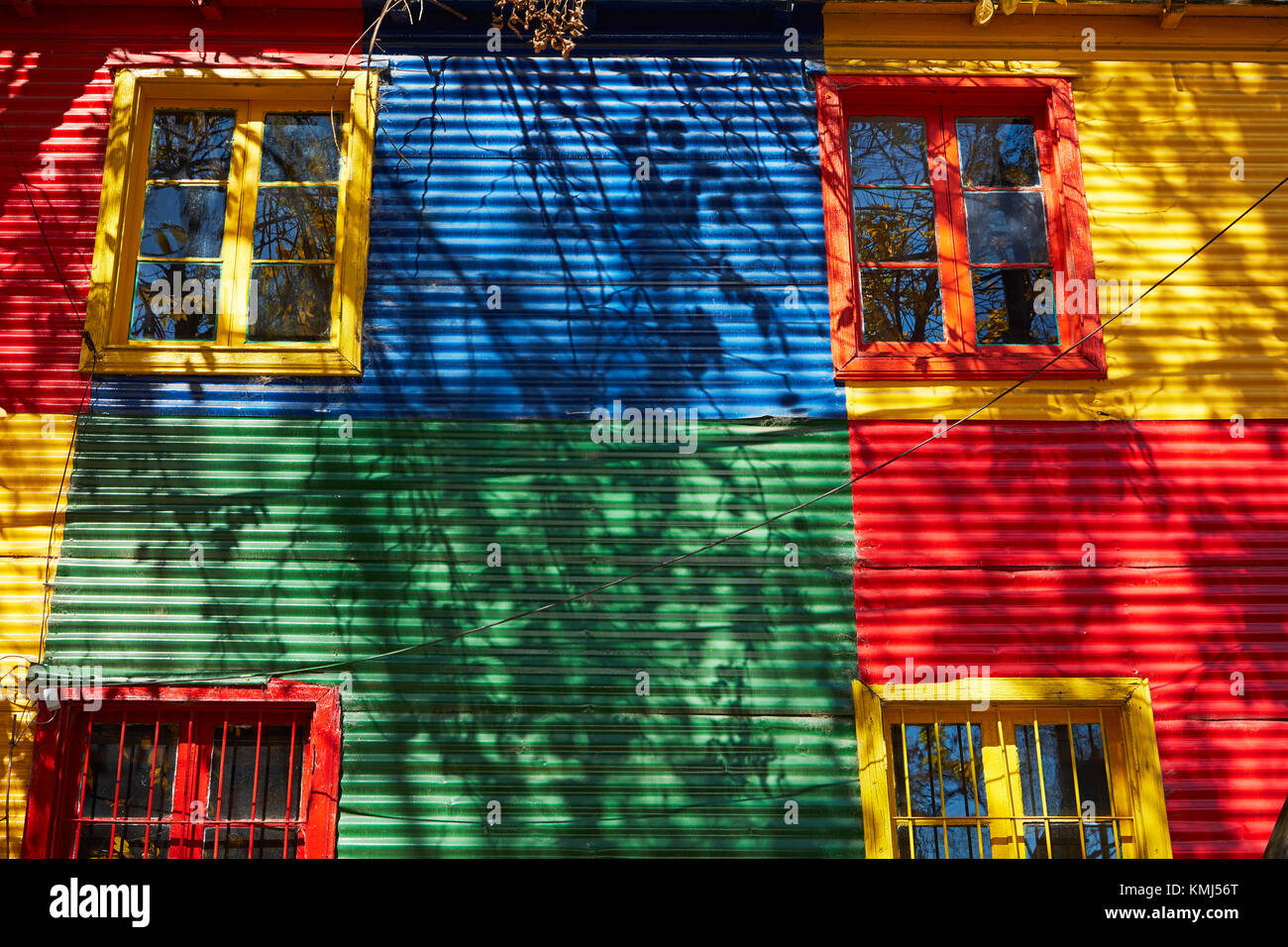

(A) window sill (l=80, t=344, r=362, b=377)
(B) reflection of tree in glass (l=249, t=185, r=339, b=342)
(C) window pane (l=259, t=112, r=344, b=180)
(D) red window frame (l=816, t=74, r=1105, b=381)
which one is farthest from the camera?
(C) window pane (l=259, t=112, r=344, b=180)

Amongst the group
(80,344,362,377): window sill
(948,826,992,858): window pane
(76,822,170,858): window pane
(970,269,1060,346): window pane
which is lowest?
(948,826,992,858): window pane

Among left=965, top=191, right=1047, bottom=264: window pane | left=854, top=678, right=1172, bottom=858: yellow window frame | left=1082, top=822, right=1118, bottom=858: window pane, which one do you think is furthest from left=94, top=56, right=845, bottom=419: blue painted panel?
left=1082, top=822, right=1118, bottom=858: window pane

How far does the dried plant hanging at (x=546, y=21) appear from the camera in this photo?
7289 mm

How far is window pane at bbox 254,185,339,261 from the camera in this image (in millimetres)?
7453

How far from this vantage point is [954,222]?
7.59 metres

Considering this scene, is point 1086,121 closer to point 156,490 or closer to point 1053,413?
point 1053,413

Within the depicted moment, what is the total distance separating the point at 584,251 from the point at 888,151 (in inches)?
91.1

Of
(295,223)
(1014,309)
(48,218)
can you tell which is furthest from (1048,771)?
(48,218)

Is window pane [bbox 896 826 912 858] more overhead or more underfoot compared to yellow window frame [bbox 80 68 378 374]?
more underfoot

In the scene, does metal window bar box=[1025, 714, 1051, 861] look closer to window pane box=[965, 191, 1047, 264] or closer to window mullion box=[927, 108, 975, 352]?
window mullion box=[927, 108, 975, 352]

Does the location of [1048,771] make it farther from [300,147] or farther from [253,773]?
[300,147]

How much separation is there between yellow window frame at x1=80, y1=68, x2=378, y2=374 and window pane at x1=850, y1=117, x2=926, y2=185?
3416 millimetres

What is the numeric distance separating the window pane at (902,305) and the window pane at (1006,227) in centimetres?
42

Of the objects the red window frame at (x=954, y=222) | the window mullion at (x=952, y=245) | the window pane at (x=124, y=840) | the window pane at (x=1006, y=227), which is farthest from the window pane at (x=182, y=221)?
the window pane at (x=1006, y=227)
